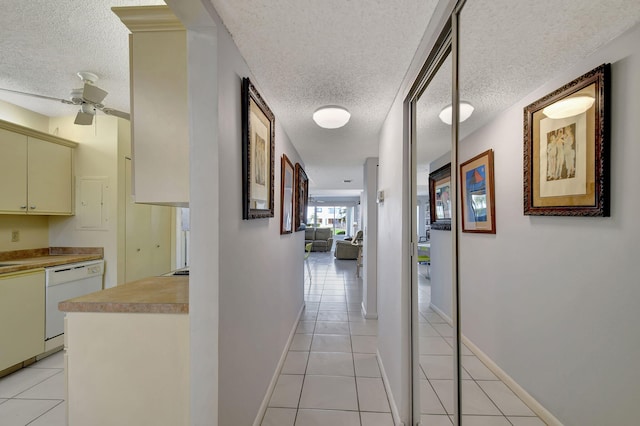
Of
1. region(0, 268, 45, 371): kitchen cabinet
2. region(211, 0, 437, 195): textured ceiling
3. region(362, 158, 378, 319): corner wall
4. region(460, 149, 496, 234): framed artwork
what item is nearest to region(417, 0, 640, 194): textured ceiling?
region(460, 149, 496, 234): framed artwork

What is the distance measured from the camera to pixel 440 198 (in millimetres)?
1265

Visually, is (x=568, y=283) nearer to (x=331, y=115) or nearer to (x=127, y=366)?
(x=127, y=366)

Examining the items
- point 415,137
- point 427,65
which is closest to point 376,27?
point 427,65

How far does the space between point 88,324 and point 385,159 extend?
2227mm

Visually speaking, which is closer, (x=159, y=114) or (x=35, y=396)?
(x=159, y=114)

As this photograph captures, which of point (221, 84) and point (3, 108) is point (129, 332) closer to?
point (221, 84)

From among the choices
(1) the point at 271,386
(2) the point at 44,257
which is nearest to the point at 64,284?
(2) the point at 44,257

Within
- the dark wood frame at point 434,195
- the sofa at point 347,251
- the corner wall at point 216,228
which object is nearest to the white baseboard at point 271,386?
the corner wall at point 216,228

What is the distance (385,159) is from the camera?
2453 mm

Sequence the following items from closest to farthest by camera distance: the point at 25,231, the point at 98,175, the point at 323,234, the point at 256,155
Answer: the point at 256,155 → the point at 25,231 → the point at 98,175 → the point at 323,234

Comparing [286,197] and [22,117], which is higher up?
[22,117]

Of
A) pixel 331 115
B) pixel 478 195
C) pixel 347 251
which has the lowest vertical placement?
pixel 347 251

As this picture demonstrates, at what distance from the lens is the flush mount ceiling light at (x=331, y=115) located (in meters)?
2.10

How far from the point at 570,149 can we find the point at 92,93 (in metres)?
2.76
